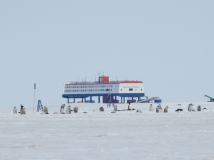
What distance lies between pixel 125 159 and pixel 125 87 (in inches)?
5887

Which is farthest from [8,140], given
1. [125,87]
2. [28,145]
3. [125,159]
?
[125,87]

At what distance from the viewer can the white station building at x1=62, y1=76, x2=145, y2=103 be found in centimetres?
16100

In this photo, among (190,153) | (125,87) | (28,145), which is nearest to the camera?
(190,153)

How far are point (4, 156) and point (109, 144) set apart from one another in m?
3.46

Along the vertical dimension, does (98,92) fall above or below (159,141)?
above

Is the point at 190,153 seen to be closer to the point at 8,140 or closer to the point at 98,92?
the point at 8,140

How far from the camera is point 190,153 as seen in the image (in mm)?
13156

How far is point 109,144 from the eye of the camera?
15547 mm

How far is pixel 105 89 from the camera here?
162250 mm

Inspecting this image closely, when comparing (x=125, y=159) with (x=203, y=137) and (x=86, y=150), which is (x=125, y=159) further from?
(x=203, y=137)

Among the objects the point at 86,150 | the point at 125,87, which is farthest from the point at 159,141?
the point at 125,87

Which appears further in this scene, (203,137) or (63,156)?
→ (203,137)

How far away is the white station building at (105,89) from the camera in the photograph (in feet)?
528

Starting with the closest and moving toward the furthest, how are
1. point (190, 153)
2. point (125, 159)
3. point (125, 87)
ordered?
1. point (125, 159)
2. point (190, 153)
3. point (125, 87)
